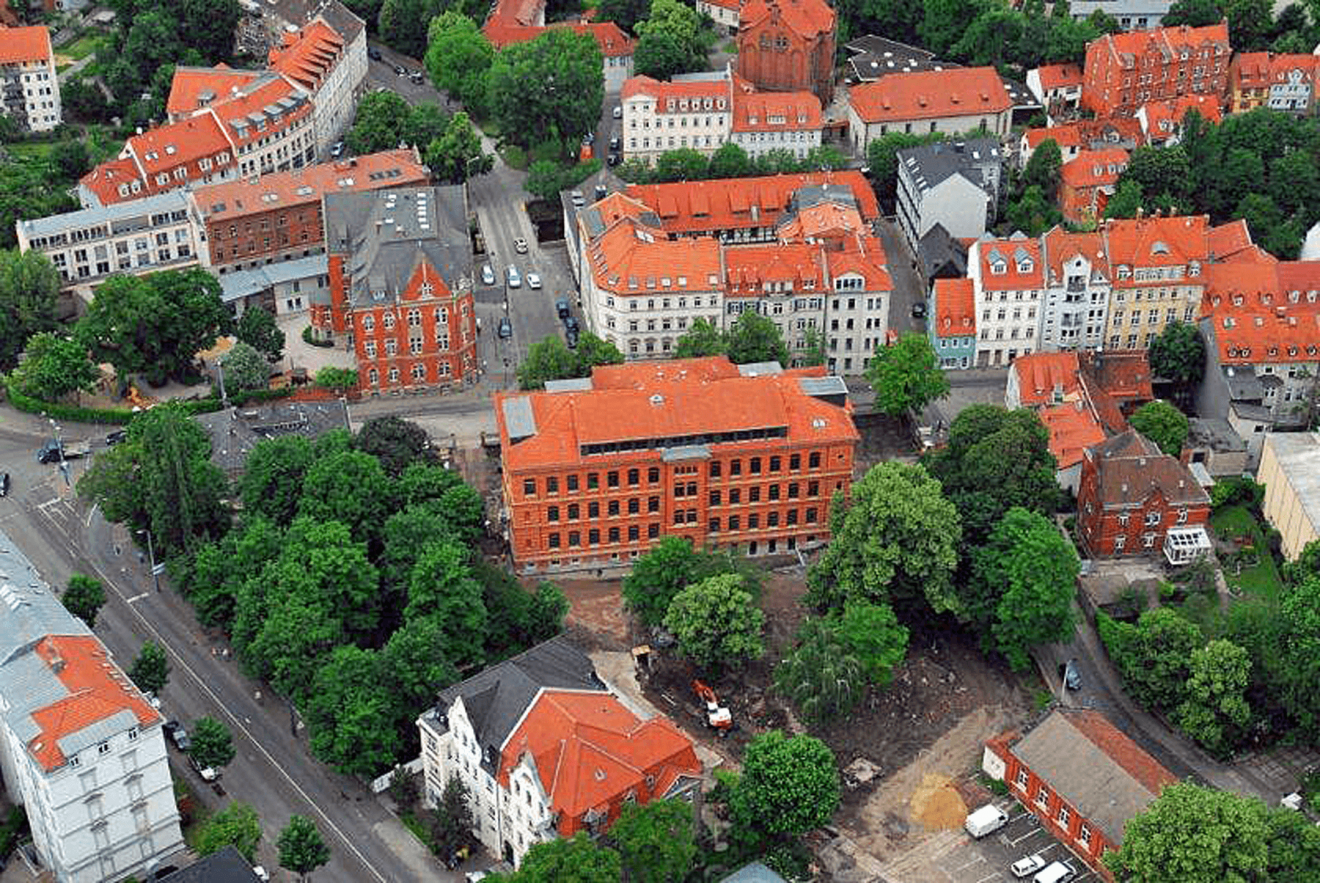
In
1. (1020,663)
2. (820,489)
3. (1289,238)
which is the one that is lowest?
(1020,663)

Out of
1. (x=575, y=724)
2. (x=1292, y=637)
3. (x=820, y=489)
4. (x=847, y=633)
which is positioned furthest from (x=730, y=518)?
(x=1292, y=637)

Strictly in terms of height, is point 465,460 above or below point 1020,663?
above

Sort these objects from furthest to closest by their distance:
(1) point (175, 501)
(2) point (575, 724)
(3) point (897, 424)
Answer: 1. (3) point (897, 424)
2. (1) point (175, 501)
3. (2) point (575, 724)

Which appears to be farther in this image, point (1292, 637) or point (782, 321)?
point (782, 321)

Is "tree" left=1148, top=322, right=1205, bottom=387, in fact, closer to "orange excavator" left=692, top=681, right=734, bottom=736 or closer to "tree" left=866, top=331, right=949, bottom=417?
"tree" left=866, top=331, right=949, bottom=417

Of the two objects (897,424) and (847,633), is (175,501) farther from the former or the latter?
(897,424)

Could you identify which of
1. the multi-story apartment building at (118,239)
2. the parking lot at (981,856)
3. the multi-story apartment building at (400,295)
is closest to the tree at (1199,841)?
the parking lot at (981,856)

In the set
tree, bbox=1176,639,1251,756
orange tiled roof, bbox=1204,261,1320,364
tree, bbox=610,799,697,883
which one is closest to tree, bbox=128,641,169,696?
tree, bbox=610,799,697,883

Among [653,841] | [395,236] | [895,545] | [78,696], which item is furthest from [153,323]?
[653,841]
